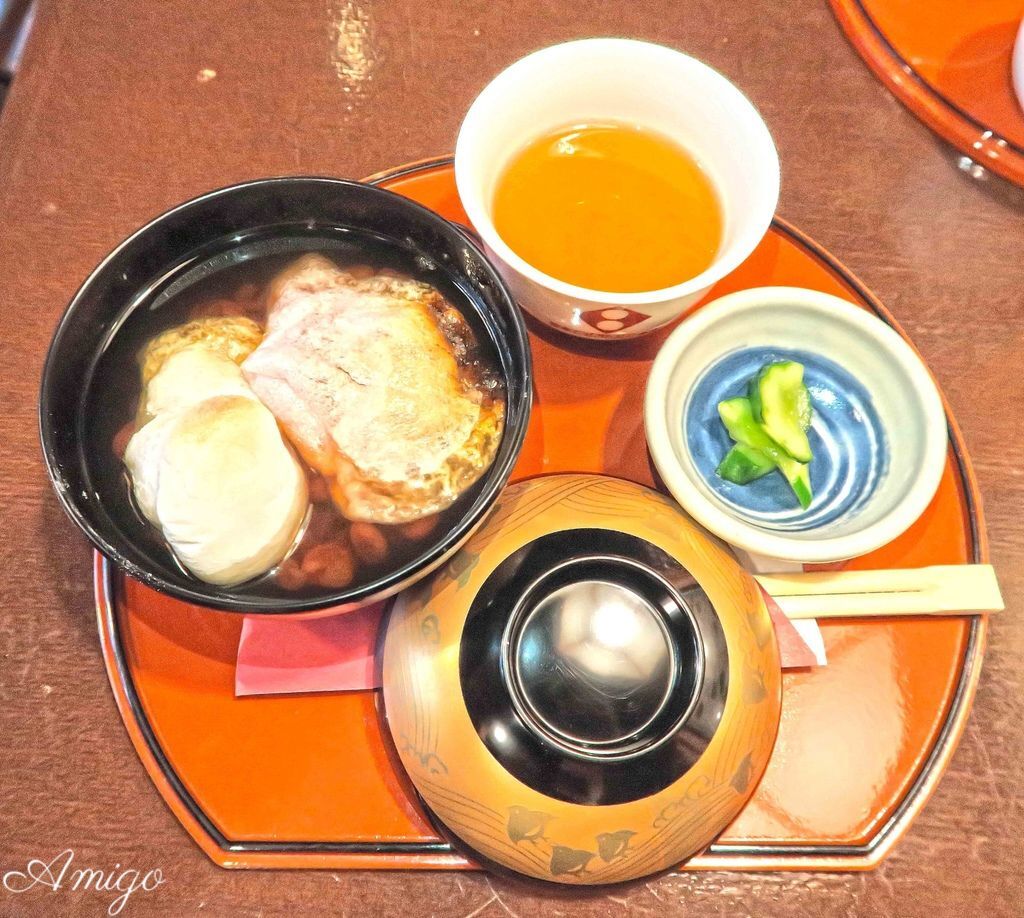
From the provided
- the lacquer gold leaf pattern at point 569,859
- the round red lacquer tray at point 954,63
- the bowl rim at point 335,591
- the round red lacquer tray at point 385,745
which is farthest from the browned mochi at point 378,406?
the round red lacquer tray at point 954,63

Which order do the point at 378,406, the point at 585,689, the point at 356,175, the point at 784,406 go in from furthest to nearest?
the point at 356,175 < the point at 784,406 < the point at 378,406 < the point at 585,689

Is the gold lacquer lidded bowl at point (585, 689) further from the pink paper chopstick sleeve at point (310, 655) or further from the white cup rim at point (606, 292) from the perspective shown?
the white cup rim at point (606, 292)

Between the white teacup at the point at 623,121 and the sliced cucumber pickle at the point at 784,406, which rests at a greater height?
the white teacup at the point at 623,121

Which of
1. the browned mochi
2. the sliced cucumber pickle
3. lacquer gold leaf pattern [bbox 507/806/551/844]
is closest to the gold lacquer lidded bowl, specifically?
lacquer gold leaf pattern [bbox 507/806/551/844]

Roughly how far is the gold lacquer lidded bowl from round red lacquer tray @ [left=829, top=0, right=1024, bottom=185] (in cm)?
100

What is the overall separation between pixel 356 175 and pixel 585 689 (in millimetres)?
1002

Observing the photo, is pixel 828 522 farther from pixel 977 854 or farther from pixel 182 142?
pixel 182 142

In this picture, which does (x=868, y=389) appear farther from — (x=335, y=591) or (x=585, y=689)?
(x=335, y=591)

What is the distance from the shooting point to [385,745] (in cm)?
102

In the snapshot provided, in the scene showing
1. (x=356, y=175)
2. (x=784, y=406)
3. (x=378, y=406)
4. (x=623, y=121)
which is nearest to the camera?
(x=378, y=406)

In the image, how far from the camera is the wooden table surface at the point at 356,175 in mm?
997

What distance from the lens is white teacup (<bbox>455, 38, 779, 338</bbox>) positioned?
97 cm

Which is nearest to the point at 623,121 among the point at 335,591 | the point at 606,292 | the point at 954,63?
the point at 606,292

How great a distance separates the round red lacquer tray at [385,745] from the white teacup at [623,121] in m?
0.52
